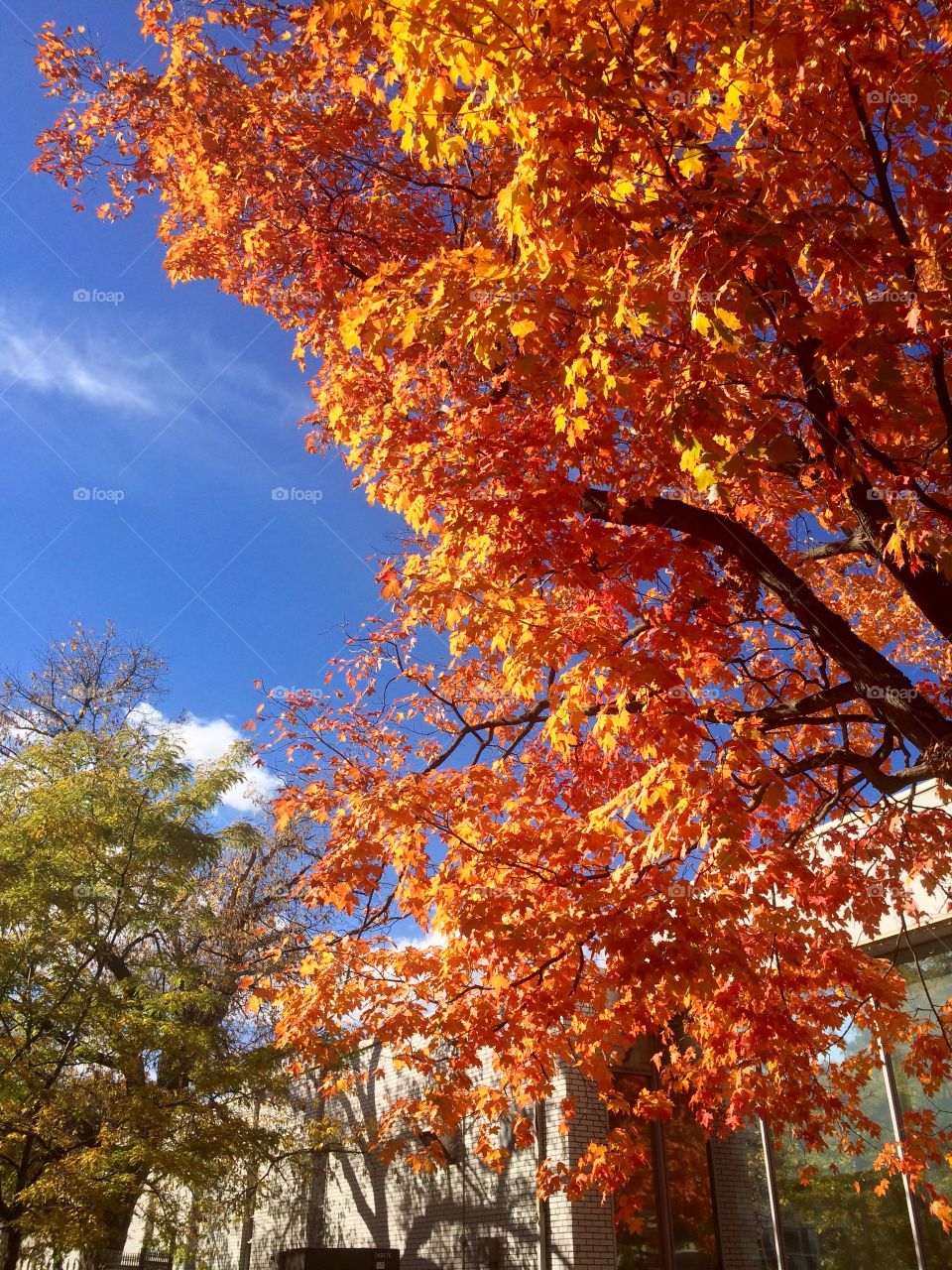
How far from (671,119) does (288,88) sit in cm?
400

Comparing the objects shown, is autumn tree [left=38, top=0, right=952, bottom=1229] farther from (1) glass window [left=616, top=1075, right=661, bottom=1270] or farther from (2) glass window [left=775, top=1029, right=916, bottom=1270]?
(1) glass window [left=616, top=1075, right=661, bottom=1270]

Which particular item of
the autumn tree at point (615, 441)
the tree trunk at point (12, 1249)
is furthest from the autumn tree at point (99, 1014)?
the autumn tree at point (615, 441)

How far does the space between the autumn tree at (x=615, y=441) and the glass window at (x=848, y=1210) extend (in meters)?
0.62

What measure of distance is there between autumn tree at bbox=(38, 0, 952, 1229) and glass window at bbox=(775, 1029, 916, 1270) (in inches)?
24.6

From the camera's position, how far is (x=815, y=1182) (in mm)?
10703

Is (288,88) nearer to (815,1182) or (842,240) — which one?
(842,240)

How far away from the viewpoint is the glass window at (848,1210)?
948cm

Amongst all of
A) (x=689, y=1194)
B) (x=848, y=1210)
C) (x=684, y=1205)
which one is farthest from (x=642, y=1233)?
(x=848, y=1210)

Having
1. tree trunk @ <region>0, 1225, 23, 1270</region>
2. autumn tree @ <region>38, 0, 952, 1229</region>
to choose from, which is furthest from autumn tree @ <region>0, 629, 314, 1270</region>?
autumn tree @ <region>38, 0, 952, 1229</region>

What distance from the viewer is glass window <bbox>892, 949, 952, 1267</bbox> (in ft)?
29.6

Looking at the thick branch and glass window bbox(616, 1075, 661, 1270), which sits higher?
the thick branch

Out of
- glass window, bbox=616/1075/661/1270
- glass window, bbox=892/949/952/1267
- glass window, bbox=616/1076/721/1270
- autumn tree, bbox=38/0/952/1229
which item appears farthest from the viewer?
glass window, bbox=616/1076/721/1270

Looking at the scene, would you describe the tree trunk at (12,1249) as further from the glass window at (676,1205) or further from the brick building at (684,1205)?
the glass window at (676,1205)

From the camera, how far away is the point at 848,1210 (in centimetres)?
1005
